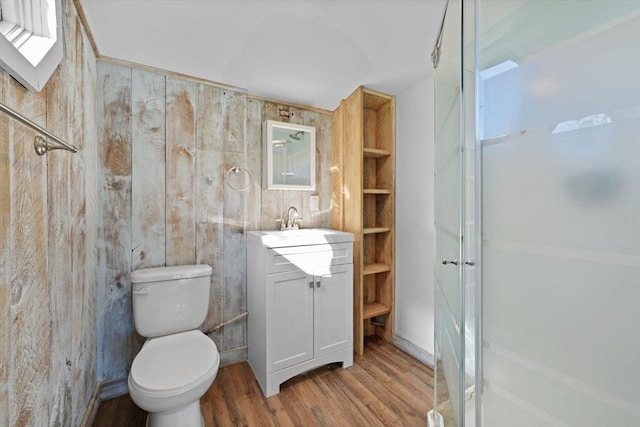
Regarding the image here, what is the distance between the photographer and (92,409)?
1438mm

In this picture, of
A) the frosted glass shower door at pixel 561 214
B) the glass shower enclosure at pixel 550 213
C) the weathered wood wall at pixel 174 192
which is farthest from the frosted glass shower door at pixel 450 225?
the weathered wood wall at pixel 174 192

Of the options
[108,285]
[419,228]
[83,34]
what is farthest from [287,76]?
[108,285]

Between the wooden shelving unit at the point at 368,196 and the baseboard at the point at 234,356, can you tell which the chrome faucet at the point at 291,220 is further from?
the baseboard at the point at 234,356

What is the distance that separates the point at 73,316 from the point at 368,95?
92.6 inches

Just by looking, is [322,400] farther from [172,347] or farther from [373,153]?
[373,153]

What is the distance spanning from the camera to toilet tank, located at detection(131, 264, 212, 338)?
60.7 inches

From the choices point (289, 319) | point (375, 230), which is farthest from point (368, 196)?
point (289, 319)

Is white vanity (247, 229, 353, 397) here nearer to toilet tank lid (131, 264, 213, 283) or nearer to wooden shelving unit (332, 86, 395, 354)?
wooden shelving unit (332, 86, 395, 354)

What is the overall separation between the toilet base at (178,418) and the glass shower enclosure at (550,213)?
1239mm

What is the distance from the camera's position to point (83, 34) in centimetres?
134

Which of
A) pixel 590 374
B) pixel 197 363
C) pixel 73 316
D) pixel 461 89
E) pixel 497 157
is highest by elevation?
pixel 461 89

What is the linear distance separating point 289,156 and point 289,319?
1.30 m

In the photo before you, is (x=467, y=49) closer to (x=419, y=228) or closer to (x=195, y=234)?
(x=419, y=228)

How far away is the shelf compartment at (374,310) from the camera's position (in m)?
2.21
